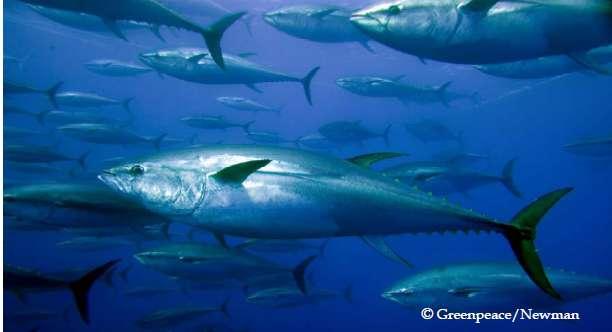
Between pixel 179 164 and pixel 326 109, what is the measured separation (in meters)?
47.3

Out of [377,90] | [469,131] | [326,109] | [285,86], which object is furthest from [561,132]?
[377,90]

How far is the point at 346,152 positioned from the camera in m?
62.9

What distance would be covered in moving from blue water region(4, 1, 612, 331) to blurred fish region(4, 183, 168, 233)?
804cm

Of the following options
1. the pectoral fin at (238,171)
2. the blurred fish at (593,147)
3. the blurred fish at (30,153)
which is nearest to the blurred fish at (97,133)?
the blurred fish at (30,153)

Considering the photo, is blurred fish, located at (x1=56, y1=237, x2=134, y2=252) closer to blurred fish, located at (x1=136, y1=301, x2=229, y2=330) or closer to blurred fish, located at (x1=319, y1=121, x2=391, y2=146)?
blurred fish, located at (x1=136, y1=301, x2=229, y2=330)

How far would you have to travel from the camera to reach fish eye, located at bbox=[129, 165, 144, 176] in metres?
1.95

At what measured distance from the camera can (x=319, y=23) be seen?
5715mm

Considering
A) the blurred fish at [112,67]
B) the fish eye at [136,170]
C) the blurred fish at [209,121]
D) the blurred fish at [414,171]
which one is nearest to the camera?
the fish eye at [136,170]

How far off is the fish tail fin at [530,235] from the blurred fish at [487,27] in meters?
0.89

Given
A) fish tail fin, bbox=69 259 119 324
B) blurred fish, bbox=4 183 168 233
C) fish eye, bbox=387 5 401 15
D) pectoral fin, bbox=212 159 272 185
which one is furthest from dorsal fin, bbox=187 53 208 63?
pectoral fin, bbox=212 159 272 185

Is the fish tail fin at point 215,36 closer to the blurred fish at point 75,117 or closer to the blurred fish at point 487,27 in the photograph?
the blurred fish at point 487,27

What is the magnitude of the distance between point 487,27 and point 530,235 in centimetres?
112

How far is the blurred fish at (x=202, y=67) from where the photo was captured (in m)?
5.13

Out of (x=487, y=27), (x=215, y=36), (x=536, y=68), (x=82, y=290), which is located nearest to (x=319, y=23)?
(x=215, y=36)
